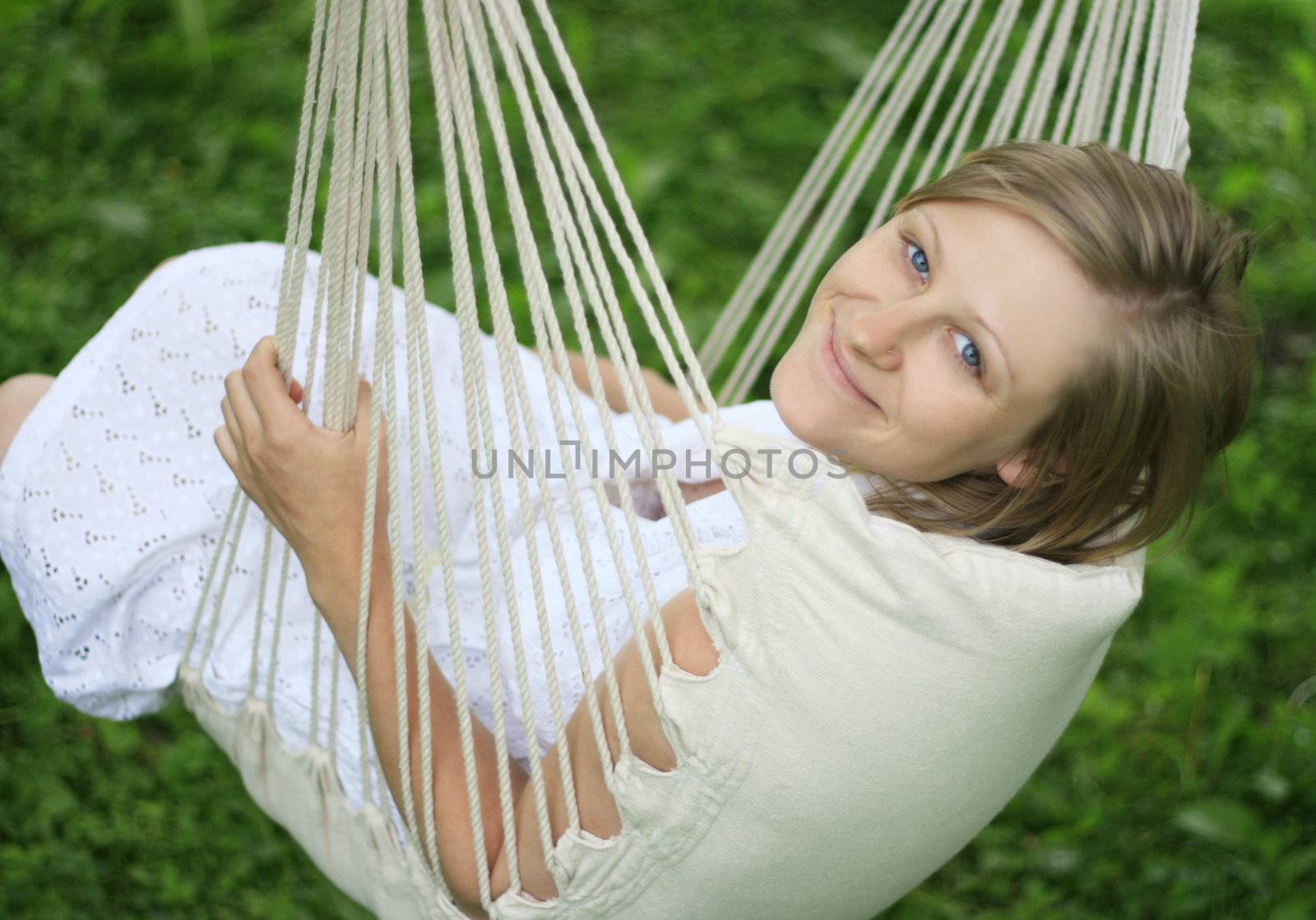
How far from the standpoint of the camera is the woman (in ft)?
3.22

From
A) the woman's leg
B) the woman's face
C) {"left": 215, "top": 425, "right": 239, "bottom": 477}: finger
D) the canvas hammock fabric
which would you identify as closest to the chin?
the woman's face

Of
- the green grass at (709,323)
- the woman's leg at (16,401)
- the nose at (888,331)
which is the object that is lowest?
the green grass at (709,323)

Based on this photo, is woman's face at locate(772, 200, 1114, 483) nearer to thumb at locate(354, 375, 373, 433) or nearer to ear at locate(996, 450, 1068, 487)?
ear at locate(996, 450, 1068, 487)

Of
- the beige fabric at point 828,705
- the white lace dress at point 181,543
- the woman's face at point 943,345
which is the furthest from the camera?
the white lace dress at point 181,543

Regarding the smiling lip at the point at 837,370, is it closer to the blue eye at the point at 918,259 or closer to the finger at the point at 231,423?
the blue eye at the point at 918,259

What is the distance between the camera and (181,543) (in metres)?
1.19

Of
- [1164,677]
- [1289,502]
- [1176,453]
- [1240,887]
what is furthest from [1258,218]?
[1176,453]

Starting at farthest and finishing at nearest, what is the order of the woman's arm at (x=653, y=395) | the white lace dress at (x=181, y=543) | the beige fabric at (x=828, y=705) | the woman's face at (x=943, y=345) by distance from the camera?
the woman's arm at (x=653, y=395) < the white lace dress at (x=181, y=543) < the woman's face at (x=943, y=345) < the beige fabric at (x=828, y=705)

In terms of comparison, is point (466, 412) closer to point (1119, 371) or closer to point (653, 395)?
point (1119, 371)

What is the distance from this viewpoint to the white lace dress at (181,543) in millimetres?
1157

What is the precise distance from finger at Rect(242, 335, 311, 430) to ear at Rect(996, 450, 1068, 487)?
535mm

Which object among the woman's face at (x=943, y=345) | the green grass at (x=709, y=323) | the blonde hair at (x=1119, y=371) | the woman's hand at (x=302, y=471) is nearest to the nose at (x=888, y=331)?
the woman's face at (x=943, y=345)

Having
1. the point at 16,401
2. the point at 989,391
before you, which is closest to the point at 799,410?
the point at 989,391

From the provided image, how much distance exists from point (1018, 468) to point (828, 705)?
0.94ft
